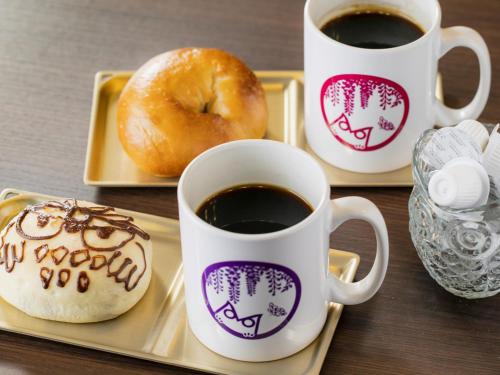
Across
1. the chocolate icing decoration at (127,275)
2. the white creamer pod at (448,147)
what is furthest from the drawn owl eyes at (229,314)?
the white creamer pod at (448,147)

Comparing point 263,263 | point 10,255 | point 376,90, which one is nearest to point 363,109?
point 376,90

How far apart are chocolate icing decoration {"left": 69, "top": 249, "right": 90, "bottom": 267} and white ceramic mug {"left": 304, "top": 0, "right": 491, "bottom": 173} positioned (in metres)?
0.31

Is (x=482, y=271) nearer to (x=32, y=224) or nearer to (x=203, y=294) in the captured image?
(x=203, y=294)

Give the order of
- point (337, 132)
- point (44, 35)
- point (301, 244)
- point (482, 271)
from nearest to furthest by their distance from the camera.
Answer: point (301, 244)
point (482, 271)
point (337, 132)
point (44, 35)

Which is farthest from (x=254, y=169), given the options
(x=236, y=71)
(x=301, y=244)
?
(x=236, y=71)

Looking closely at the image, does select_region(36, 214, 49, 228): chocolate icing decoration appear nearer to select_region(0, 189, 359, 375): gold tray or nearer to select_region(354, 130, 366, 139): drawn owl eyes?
select_region(0, 189, 359, 375): gold tray

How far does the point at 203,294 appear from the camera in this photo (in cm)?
75

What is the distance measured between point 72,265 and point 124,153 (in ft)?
0.80

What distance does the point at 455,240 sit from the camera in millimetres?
799

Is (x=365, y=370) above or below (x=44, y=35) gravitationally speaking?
below

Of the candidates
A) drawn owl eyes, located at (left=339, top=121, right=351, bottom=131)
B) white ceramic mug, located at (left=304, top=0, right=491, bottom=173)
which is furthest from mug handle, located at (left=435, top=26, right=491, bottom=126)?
drawn owl eyes, located at (left=339, top=121, right=351, bottom=131)

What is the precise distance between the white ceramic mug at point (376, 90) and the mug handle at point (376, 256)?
0.62 ft

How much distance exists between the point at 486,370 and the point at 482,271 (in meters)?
0.09

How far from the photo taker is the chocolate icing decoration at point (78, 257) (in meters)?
0.79
